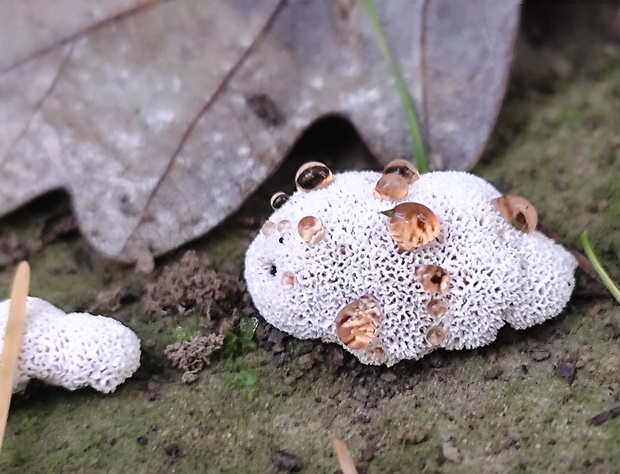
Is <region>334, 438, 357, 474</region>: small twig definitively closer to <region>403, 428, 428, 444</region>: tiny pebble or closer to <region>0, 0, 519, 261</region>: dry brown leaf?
<region>403, 428, 428, 444</region>: tiny pebble

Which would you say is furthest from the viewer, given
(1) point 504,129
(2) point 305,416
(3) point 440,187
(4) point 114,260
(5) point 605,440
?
(1) point 504,129

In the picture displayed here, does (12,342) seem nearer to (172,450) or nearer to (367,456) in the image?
(172,450)

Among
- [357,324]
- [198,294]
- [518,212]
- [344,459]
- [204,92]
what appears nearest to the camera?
[344,459]

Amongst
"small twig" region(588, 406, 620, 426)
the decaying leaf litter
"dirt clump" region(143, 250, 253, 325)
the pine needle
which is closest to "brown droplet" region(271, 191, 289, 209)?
"dirt clump" region(143, 250, 253, 325)

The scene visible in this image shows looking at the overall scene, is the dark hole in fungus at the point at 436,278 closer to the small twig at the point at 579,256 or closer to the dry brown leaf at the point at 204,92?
the small twig at the point at 579,256

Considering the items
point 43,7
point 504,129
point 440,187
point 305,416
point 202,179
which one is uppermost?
point 43,7

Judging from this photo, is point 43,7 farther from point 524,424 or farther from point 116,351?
point 524,424

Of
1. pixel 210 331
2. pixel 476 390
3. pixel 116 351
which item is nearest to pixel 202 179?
pixel 210 331

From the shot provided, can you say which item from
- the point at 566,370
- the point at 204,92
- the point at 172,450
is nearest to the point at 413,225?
the point at 566,370
